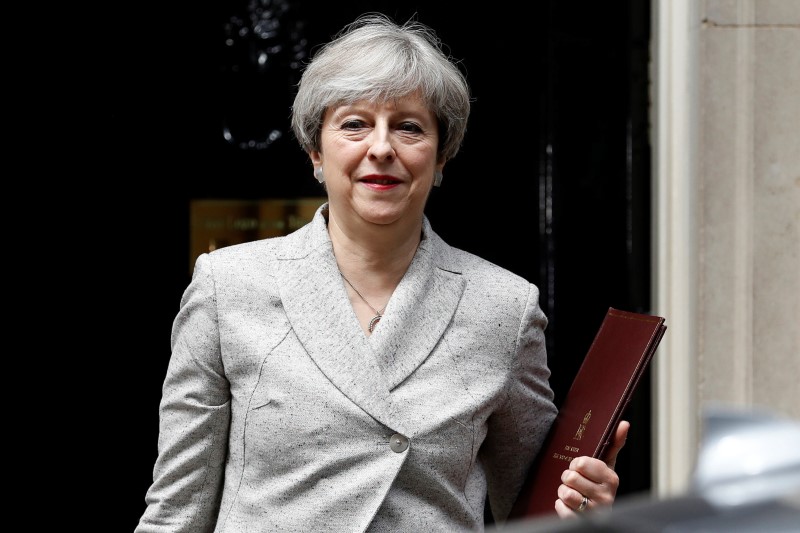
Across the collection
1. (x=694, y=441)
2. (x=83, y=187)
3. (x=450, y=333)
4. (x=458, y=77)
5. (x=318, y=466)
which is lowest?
(x=694, y=441)

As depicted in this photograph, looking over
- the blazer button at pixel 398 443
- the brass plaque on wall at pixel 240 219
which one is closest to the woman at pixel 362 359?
the blazer button at pixel 398 443

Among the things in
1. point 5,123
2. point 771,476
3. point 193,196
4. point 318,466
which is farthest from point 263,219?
point 771,476

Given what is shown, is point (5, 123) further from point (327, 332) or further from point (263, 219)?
point (327, 332)

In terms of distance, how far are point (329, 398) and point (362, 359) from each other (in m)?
0.10

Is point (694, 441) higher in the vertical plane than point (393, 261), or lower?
lower

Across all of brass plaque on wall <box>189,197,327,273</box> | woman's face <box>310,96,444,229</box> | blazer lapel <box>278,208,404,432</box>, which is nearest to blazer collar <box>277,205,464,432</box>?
blazer lapel <box>278,208,404,432</box>

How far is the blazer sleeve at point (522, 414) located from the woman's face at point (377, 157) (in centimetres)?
33

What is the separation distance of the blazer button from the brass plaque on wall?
1.68 metres

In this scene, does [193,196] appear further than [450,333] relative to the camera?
Yes

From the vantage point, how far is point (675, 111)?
3541 mm

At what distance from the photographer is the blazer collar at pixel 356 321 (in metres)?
2.05

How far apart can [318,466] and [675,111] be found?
2024 mm

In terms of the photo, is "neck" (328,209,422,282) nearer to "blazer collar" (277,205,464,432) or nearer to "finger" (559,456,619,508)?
"blazer collar" (277,205,464,432)

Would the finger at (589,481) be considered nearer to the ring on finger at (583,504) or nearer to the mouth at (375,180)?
the ring on finger at (583,504)
